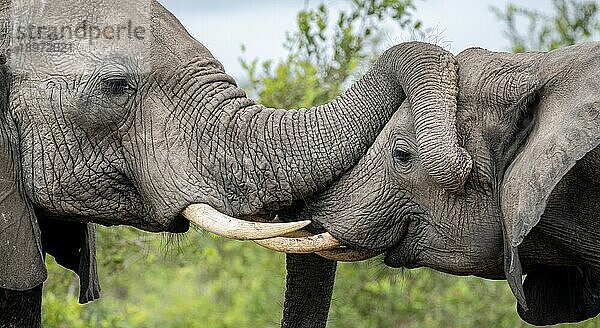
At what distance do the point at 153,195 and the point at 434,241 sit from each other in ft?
3.18

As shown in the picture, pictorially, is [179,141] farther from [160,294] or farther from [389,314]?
[160,294]

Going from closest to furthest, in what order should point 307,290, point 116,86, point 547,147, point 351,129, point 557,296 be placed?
point 547,147, point 116,86, point 351,129, point 557,296, point 307,290

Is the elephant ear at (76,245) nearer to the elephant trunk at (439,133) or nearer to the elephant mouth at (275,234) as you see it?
the elephant mouth at (275,234)

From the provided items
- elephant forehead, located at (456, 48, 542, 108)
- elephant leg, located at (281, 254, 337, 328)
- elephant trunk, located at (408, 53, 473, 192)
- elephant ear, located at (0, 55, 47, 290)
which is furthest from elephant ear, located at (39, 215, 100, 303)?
elephant forehead, located at (456, 48, 542, 108)

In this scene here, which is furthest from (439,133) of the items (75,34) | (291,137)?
(75,34)

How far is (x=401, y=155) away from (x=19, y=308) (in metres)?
1.56

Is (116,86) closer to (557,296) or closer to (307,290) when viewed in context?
(307,290)

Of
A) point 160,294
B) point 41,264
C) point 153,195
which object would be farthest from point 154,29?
point 160,294

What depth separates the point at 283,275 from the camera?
8766 millimetres

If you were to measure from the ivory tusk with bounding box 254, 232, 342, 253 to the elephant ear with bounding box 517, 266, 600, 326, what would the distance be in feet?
2.54

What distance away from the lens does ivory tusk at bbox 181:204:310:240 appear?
13.8 feet

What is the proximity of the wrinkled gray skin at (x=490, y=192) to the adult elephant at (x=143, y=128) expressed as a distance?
10 centimetres

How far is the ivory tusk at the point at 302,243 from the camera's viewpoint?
4371 mm

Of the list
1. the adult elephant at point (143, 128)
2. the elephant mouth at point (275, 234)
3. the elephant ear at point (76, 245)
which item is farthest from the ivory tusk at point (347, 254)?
the elephant ear at point (76, 245)
